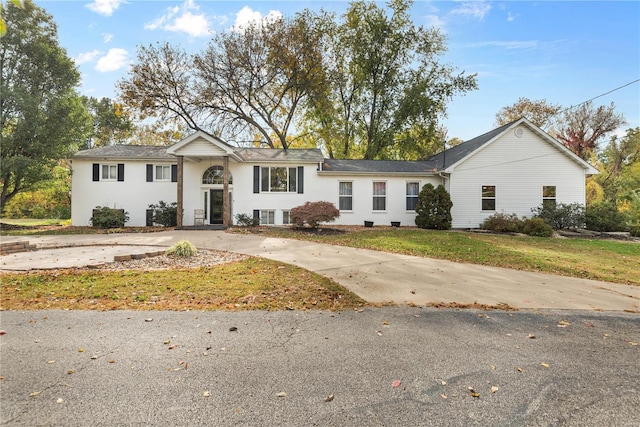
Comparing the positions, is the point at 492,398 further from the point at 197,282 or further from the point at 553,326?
the point at 197,282

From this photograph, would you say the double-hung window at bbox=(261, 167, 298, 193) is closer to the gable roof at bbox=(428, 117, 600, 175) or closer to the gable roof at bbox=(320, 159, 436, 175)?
the gable roof at bbox=(320, 159, 436, 175)

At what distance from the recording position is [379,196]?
718 inches

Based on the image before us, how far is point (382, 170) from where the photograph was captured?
18.4 m

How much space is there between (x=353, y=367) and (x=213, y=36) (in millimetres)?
24890

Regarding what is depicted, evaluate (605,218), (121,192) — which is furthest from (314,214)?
(605,218)

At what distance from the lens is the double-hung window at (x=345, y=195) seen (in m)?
18.2

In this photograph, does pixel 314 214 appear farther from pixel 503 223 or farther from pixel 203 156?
pixel 503 223

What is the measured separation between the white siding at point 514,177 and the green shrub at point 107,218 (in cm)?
1825

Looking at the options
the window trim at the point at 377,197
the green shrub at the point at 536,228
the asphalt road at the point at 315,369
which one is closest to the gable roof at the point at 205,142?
the window trim at the point at 377,197

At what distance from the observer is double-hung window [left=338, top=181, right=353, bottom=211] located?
59.7 ft

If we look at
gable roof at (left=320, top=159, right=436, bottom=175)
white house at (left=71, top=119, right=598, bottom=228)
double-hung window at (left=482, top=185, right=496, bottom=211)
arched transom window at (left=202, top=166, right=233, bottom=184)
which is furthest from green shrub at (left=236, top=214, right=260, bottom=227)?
double-hung window at (left=482, top=185, right=496, bottom=211)

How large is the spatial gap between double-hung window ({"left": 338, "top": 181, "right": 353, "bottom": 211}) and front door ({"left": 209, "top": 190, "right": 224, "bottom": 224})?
6985 mm

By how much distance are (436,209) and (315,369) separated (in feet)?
48.9

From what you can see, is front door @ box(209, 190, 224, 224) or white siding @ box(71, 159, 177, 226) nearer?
white siding @ box(71, 159, 177, 226)
